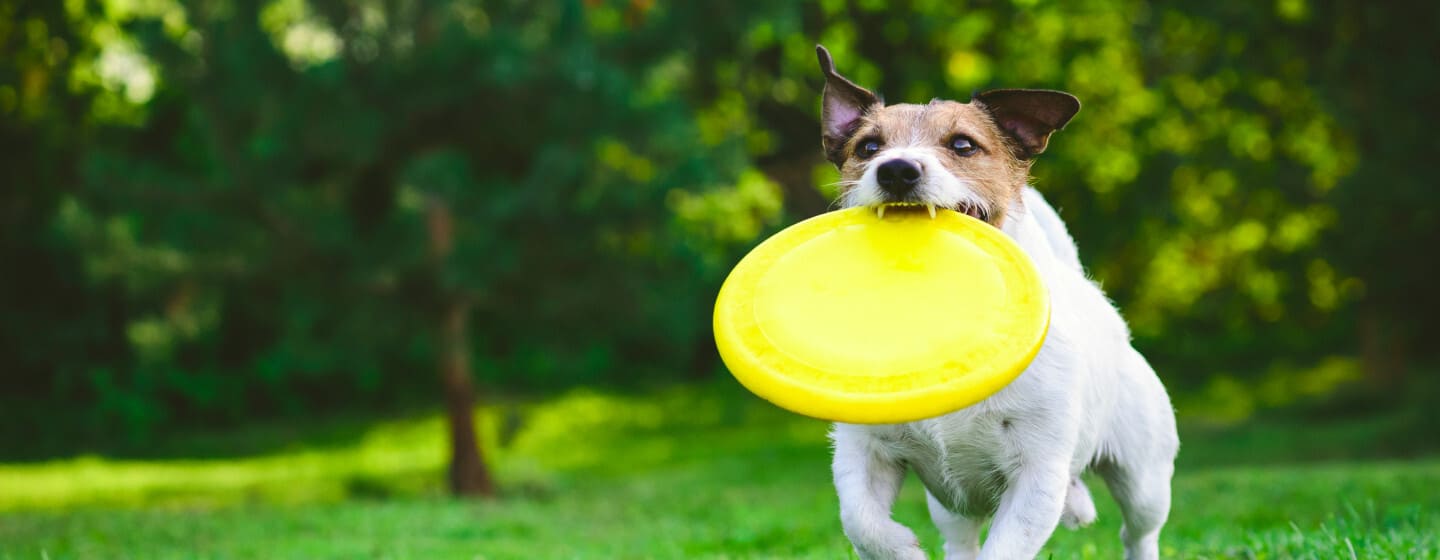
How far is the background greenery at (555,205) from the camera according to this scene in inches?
492

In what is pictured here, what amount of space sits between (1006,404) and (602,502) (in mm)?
9866

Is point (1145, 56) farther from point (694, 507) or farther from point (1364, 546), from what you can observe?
point (1364, 546)

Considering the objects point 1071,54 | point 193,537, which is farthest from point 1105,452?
point 1071,54

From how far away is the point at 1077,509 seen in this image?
480 cm

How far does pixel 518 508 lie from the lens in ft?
41.5

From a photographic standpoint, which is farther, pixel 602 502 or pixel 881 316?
pixel 602 502

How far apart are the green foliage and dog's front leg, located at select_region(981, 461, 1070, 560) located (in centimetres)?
848

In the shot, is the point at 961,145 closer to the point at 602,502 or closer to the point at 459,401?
the point at 602,502

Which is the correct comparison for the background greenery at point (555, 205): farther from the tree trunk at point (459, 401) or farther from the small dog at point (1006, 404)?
the small dog at point (1006, 404)

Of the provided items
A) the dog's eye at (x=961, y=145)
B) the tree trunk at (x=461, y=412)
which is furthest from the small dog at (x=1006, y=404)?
the tree trunk at (x=461, y=412)

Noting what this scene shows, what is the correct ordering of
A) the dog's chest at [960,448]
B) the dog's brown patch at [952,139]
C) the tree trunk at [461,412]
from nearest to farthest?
the dog's chest at [960,448] → the dog's brown patch at [952,139] → the tree trunk at [461,412]

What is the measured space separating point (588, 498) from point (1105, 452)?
9.89 meters

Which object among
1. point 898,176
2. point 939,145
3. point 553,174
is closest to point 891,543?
point 898,176

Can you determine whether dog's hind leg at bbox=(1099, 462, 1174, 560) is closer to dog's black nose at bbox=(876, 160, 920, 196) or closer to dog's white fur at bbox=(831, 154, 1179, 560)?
dog's white fur at bbox=(831, 154, 1179, 560)
